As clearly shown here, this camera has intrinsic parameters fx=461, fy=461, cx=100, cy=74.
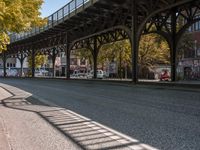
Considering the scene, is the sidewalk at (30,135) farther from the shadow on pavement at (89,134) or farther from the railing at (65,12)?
the railing at (65,12)

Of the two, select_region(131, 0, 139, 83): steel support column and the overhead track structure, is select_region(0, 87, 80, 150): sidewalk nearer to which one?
the overhead track structure

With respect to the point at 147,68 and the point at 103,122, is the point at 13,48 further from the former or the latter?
the point at 103,122

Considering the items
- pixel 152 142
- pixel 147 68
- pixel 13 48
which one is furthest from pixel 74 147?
pixel 13 48

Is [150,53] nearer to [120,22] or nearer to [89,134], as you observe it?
[120,22]

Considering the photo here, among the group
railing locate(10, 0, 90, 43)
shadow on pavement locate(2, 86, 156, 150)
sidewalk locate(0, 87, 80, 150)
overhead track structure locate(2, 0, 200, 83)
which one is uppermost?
railing locate(10, 0, 90, 43)

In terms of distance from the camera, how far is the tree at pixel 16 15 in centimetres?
1828

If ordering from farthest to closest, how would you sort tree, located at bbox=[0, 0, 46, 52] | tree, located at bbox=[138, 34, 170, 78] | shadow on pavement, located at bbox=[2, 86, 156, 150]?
tree, located at bbox=[138, 34, 170, 78] < tree, located at bbox=[0, 0, 46, 52] < shadow on pavement, located at bbox=[2, 86, 156, 150]

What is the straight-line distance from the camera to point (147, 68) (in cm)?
8175

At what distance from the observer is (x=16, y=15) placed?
62.1 feet

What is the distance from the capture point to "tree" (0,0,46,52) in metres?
18.3

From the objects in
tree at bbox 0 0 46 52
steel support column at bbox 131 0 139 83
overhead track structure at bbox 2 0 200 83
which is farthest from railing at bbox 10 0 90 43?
tree at bbox 0 0 46 52

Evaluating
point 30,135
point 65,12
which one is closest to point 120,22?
point 65,12

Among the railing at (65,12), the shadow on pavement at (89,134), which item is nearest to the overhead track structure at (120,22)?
the railing at (65,12)

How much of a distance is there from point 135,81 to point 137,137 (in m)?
28.2
